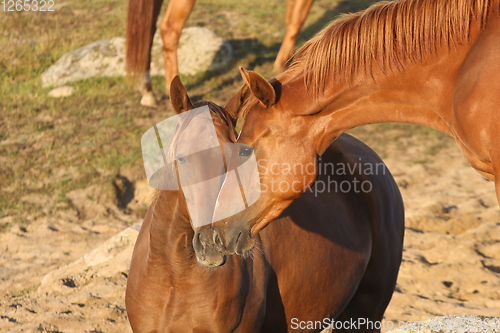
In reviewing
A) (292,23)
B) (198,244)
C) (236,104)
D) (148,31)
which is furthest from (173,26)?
(198,244)

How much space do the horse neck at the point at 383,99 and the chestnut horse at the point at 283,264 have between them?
1.25 feet

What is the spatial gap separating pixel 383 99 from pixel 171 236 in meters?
1.13

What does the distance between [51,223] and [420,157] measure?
496 cm

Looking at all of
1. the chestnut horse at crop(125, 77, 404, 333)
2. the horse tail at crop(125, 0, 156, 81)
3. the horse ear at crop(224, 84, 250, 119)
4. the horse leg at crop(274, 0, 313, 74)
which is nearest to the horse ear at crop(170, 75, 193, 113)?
the chestnut horse at crop(125, 77, 404, 333)

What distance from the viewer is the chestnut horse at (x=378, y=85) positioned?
177cm

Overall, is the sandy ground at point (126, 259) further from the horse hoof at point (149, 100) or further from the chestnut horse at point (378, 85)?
the chestnut horse at point (378, 85)

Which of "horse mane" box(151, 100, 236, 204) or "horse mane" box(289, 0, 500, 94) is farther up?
"horse mane" box(289, 0, 500, 94)

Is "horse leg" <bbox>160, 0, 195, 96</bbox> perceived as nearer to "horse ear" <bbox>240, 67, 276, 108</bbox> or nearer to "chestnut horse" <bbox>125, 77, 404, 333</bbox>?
"chestnut horse" <bbox>125, 77, 404, 333</bbox>

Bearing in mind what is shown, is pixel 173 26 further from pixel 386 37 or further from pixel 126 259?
pixel 386 37

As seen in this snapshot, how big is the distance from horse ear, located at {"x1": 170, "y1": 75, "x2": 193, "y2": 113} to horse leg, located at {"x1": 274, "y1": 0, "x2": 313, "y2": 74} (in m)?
5.68

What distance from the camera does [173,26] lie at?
667 centimetres

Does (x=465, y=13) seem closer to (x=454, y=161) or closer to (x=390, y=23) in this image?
(x=390, y=23)

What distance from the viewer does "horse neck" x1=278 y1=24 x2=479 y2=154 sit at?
1890 mm

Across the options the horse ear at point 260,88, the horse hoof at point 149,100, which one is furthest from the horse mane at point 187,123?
the horse hoof at point 149,100
